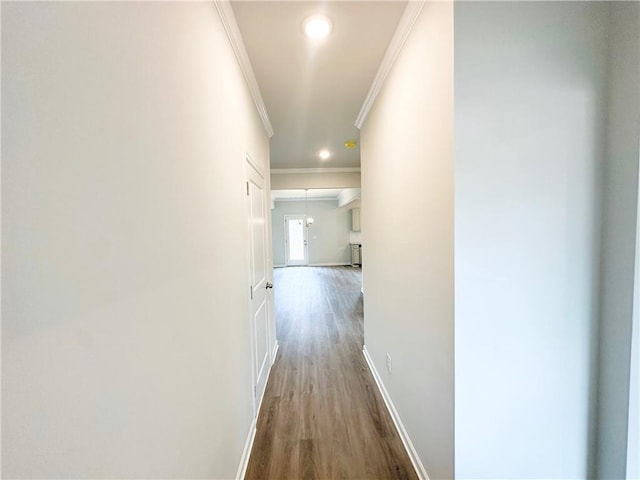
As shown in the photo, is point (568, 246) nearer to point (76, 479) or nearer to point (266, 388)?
point (76, 479)

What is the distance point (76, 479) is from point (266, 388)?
2194mm

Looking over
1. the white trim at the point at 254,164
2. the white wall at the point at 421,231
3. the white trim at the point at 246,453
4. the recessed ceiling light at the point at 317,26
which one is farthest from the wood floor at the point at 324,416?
the recessed ceiling light at the point at 317,26

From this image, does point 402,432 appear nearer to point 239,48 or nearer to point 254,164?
point 254,164

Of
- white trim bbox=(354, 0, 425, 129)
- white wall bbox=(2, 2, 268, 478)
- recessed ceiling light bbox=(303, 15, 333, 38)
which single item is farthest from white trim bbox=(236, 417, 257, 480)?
white trim bbox=(354, 0, 425, 129)

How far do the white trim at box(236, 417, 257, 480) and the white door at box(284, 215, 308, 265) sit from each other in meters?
8.63

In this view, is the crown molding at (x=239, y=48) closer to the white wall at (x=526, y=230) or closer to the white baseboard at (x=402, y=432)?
the white wall at (x=526, y=230)

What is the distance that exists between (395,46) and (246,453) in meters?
2.72

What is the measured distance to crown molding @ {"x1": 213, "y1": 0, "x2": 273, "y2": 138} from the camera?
1.33 meters

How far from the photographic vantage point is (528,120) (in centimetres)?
117

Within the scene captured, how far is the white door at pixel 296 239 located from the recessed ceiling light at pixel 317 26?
28.7 ft

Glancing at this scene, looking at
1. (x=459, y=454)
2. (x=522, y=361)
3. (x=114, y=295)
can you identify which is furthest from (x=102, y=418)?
(x=522, y=361)

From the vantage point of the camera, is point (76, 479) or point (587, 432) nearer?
point (76, 479)

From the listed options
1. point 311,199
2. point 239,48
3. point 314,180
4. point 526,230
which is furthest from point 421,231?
point 311,199

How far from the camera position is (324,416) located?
2.10m
